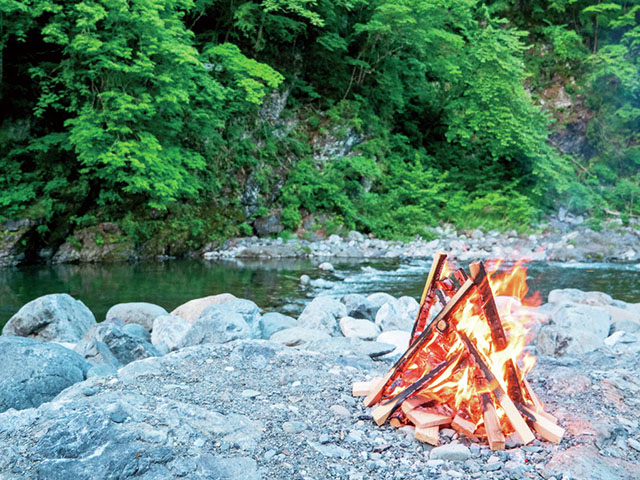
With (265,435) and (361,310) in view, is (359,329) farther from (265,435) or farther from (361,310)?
(265,435)

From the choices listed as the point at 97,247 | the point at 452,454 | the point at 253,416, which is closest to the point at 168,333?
the point at 253,416

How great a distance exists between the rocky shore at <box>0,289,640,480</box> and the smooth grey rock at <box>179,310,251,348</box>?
2cm

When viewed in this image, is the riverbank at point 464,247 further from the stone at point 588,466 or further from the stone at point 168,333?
the stone at point 588,466

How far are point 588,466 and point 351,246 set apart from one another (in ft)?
42.7

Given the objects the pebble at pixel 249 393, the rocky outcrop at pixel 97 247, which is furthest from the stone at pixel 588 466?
the rocky outcrop at pixel 97 247

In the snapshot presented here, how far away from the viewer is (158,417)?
8.80ft

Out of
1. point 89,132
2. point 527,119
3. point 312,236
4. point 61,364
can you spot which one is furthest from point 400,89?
point 61,364

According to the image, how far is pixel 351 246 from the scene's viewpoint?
15422 mm

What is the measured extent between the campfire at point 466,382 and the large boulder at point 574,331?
2.86 m

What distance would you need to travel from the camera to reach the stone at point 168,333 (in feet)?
18.6

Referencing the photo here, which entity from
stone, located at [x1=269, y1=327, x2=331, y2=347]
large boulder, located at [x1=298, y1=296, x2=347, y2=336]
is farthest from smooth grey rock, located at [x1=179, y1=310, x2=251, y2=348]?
large boulder, located at [x1=298, y1=296, x2=347, y2=336]

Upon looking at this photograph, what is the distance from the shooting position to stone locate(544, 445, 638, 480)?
7.82ft

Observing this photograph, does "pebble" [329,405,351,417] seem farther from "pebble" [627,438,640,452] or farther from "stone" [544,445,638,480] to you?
"pebble" [627,438,640,452]

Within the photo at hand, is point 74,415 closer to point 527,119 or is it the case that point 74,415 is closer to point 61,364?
point 61,364
